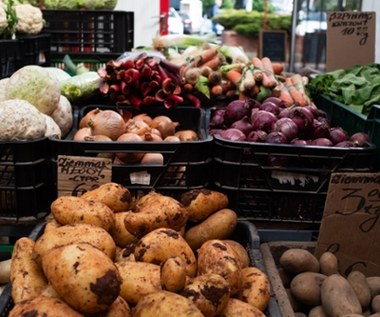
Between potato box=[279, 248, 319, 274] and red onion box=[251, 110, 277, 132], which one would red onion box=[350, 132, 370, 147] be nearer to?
red onion box=[251, 110, 277, 132]

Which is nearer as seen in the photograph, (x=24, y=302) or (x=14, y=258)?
(x=24, y=302)

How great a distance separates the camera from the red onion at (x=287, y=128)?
2191 millimetres

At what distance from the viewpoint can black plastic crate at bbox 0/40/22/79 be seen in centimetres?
284

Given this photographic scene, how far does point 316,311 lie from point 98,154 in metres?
1.00

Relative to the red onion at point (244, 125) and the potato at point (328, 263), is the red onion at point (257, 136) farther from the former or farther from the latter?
the potato at point (328, 263)

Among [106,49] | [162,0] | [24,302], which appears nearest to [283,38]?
[162,0]

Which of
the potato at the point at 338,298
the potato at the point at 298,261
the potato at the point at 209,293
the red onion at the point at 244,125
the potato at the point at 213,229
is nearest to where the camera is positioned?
the potato at the point at 209,293

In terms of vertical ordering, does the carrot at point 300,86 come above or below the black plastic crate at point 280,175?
above

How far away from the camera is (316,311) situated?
6.04 feet

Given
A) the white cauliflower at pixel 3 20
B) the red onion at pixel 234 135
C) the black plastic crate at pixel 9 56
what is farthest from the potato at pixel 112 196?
the white cauliflower at pixel 3 20

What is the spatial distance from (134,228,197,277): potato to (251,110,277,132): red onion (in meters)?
0.94

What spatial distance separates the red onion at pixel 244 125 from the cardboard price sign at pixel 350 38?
1.09 m

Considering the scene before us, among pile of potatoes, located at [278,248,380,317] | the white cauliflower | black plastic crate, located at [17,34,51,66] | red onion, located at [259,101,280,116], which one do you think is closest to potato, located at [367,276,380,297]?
pile of potatoes, located at [278,248,380,317]

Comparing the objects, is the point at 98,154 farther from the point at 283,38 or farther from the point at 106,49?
the point at 283,38
